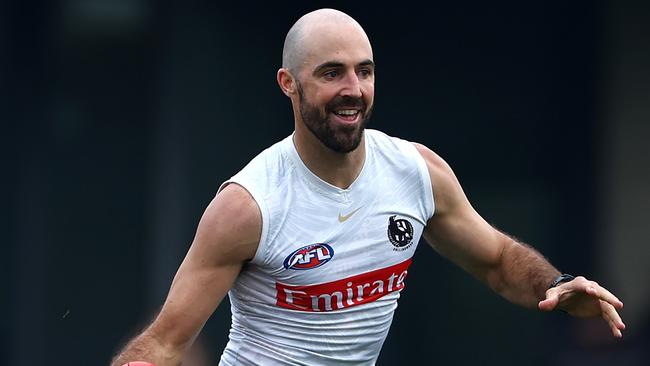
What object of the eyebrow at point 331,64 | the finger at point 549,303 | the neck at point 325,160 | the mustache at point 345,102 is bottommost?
the finger at point 549,303

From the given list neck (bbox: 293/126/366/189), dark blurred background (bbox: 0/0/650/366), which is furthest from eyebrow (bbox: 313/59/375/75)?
dark blurred background (bbox: 0/0/650/366)

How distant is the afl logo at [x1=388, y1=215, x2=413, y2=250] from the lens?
16.9 feet

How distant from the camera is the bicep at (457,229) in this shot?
5.31m

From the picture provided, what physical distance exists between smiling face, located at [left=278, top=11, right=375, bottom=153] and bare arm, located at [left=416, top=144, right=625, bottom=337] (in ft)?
1.49

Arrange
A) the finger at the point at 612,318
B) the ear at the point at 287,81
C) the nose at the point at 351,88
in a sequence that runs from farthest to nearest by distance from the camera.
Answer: the ear at the point at 287,81
the nose at the point at 351,88
the finger at the point at 612,318

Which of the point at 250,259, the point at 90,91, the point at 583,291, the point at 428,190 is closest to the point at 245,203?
the point at 250,259

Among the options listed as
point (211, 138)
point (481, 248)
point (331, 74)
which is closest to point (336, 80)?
point (331, 74)

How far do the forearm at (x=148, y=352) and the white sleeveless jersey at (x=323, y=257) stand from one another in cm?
40

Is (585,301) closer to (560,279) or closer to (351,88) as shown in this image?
(560,279)

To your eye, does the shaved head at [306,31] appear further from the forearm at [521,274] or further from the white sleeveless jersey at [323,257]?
the forearm at [521,274]

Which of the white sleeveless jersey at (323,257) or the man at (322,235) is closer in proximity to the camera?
the man at (322,235)

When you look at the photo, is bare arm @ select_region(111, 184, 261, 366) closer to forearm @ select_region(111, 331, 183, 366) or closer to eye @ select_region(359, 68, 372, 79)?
forearm @ select_region(111, 331, 183, 366)

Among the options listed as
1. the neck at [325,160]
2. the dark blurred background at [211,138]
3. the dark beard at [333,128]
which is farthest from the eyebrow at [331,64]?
the dark blurred background at [211,138]

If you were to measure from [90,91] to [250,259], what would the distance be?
571 cm
